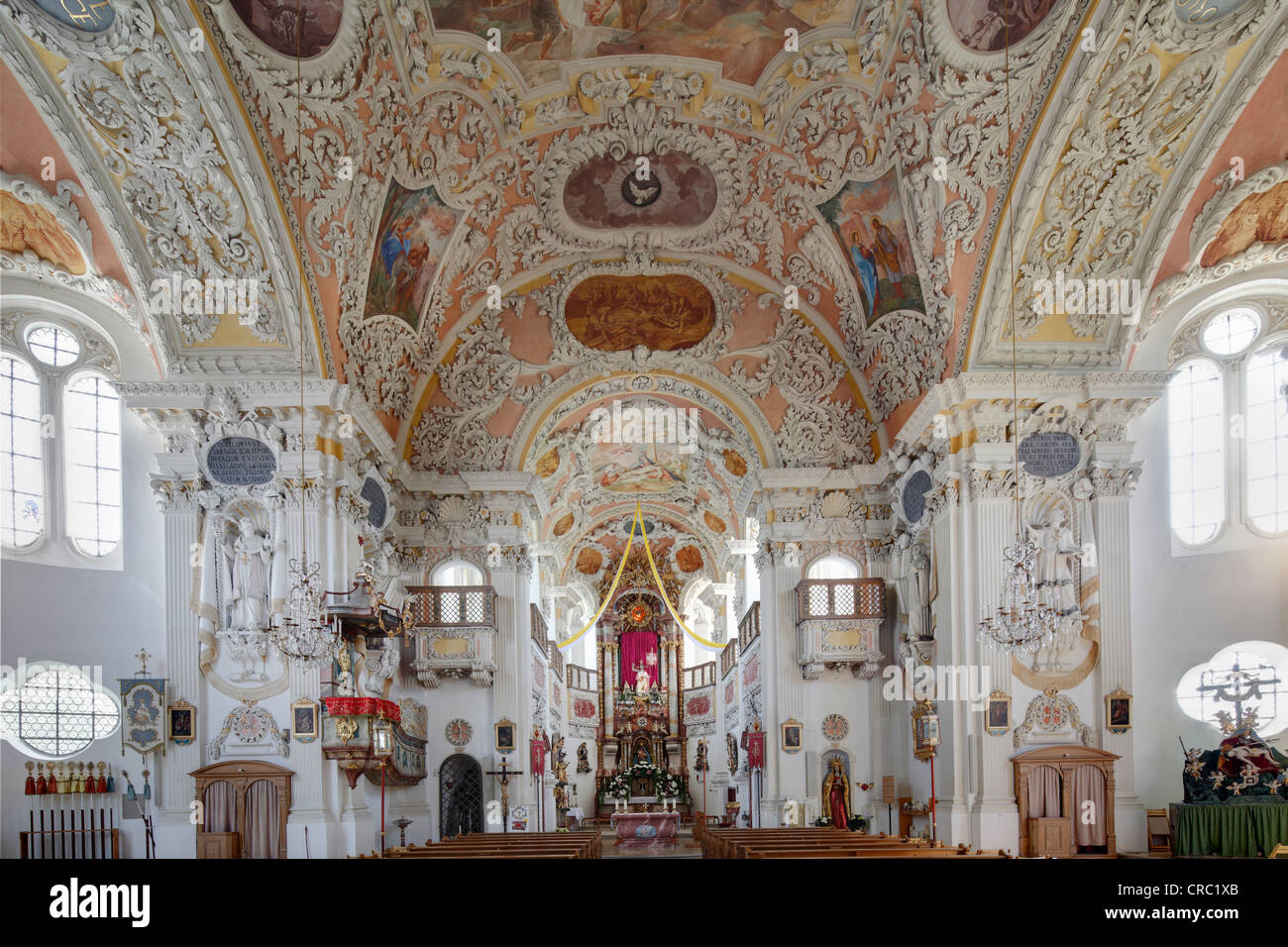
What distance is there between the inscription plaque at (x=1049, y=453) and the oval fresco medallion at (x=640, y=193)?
692 cm

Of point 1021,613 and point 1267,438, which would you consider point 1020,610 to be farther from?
point 1267,438

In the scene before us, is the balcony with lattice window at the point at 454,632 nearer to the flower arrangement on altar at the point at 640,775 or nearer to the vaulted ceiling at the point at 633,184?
the vaulted ceiling at the point at 633,184

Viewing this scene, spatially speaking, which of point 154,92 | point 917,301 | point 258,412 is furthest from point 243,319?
point 917,301

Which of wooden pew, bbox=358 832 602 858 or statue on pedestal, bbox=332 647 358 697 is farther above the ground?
statue on pedestal, bbox=332 647 358 697

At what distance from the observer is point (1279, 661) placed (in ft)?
55.8

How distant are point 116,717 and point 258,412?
504cm

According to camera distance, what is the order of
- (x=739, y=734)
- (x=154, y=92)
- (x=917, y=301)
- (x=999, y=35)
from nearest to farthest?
(x=154, y=92) → (x=999, y=35) → (x=917, y=301) → (x=739, y=734)

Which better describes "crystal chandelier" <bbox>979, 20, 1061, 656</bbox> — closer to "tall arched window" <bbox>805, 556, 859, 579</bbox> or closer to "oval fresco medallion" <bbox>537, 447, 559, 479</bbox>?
"tall arched window" <bbox>805, 556, 859, 579</bbox>

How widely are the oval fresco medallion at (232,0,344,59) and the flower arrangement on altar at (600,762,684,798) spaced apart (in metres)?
27.7

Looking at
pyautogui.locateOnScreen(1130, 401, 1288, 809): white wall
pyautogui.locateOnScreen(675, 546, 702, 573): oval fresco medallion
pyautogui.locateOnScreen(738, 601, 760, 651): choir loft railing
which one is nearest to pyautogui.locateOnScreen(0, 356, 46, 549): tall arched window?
pyautogui.locateOnScreen(738, 601, 760, 651): choir loft railing

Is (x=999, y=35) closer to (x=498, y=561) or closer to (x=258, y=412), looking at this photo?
Answer: (x=258, y=412)

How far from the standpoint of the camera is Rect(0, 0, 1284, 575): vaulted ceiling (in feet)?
44.6

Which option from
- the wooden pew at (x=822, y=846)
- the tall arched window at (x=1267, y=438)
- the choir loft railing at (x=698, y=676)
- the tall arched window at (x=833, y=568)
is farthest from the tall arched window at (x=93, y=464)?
the choir loft railing at (x=698, y=676)

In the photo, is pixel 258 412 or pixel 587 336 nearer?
pixel 258 412
